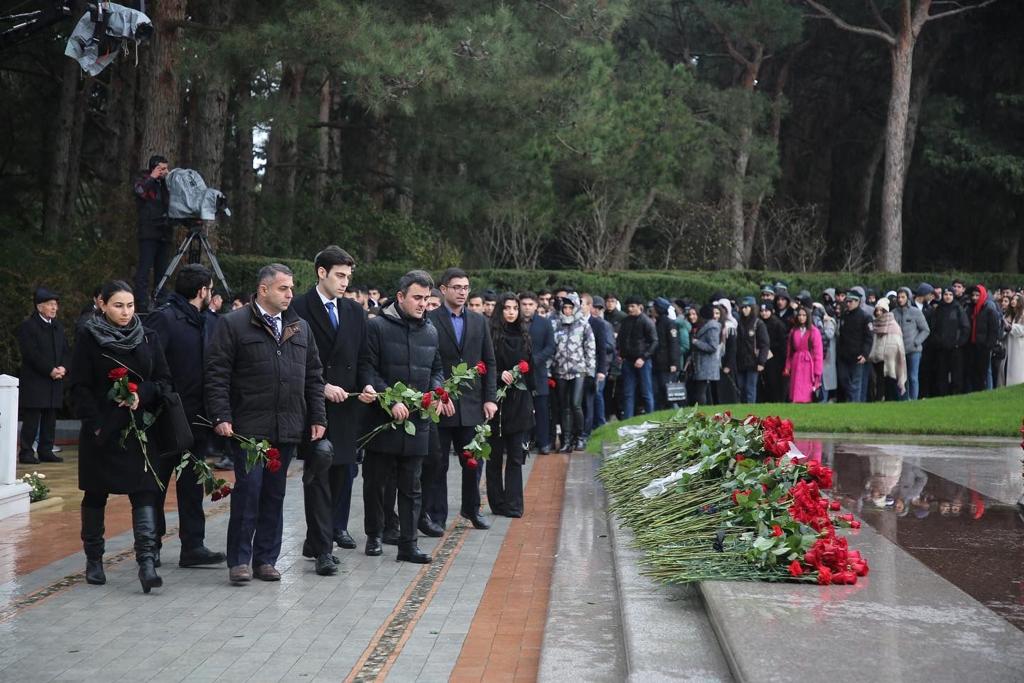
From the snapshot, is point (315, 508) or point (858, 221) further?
point (858, 221)

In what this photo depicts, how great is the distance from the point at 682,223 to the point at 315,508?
31365mm

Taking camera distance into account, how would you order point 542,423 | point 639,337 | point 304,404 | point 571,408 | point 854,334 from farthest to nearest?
point 854,334, point 639,337, point 571,408, point 542,423, point 304,404

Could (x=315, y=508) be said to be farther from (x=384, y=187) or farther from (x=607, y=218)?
(x=607, y=218)

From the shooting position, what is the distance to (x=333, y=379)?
9.12 meters

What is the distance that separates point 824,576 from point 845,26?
33.4m

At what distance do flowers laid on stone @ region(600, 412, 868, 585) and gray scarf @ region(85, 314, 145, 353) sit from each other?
3366 millimetres

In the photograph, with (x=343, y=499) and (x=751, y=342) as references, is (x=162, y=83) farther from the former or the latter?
(x=343, y=499)

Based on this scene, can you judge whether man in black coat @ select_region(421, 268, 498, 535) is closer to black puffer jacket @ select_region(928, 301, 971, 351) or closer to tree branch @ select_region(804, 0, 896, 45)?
black puffer jacket @ select_region(928, 301, 971, 351)

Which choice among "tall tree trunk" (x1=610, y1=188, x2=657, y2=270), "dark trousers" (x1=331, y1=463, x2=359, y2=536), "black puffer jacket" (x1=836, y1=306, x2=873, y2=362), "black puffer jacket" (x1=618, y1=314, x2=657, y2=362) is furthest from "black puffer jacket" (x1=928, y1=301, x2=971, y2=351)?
"tall tree trunk" (x1=610, y1=188, x2=657, y2=270)

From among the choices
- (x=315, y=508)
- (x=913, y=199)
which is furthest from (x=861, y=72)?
(x=315, y=508)

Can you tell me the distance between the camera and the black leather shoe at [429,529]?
33.5 ft

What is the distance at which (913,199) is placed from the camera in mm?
45531

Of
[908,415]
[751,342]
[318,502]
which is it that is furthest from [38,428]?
[908,415]

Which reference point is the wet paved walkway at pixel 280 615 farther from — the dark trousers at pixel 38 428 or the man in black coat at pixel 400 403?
the dark trousers at pixel 38 428
